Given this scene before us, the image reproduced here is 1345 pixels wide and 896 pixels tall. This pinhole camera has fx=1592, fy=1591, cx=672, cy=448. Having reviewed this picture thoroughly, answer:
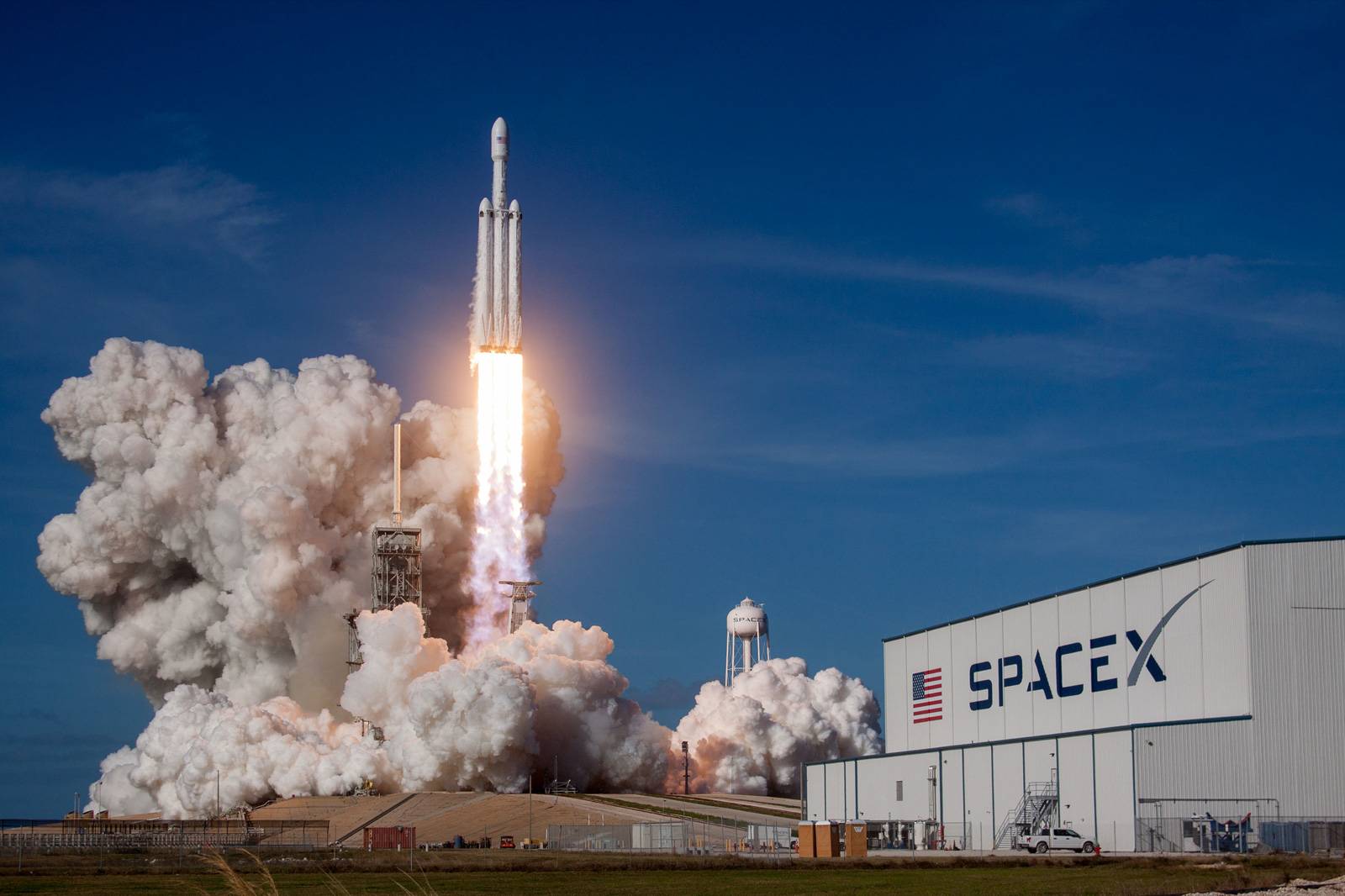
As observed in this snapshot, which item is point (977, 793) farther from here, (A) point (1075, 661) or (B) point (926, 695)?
(B) point (926, 695)

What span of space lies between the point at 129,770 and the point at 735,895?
69096 millimetres

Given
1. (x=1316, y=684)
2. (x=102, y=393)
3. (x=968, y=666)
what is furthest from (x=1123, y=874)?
(x=102, y=393)

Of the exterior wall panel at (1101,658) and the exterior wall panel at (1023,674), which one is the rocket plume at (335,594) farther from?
the exterior wall panel at (1023,674)

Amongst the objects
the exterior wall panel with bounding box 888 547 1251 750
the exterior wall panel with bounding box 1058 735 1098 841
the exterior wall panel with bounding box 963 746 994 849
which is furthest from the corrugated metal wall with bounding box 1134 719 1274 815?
the exterior wall panel with bounding box 963 746 994 849

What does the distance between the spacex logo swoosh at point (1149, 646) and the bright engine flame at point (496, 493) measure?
41482mm

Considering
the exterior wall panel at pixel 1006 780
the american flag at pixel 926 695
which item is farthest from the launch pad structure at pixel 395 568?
the exterior wall panel at pixel 1006 780

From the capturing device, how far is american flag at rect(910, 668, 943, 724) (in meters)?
74.4

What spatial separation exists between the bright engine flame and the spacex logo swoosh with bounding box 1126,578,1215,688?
41.5 meters

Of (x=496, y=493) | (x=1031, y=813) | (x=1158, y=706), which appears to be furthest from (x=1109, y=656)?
(x=496, y=493)

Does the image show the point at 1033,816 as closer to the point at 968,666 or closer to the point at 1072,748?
the point at 1072,748

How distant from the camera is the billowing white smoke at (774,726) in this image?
3930 inches

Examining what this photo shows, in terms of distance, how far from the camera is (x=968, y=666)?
71.6 metres

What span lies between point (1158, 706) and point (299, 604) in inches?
2169

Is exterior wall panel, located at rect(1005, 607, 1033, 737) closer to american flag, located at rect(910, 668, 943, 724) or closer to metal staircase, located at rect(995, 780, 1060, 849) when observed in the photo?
metal staircase, located at rect(995, 780, 1060, 849)
